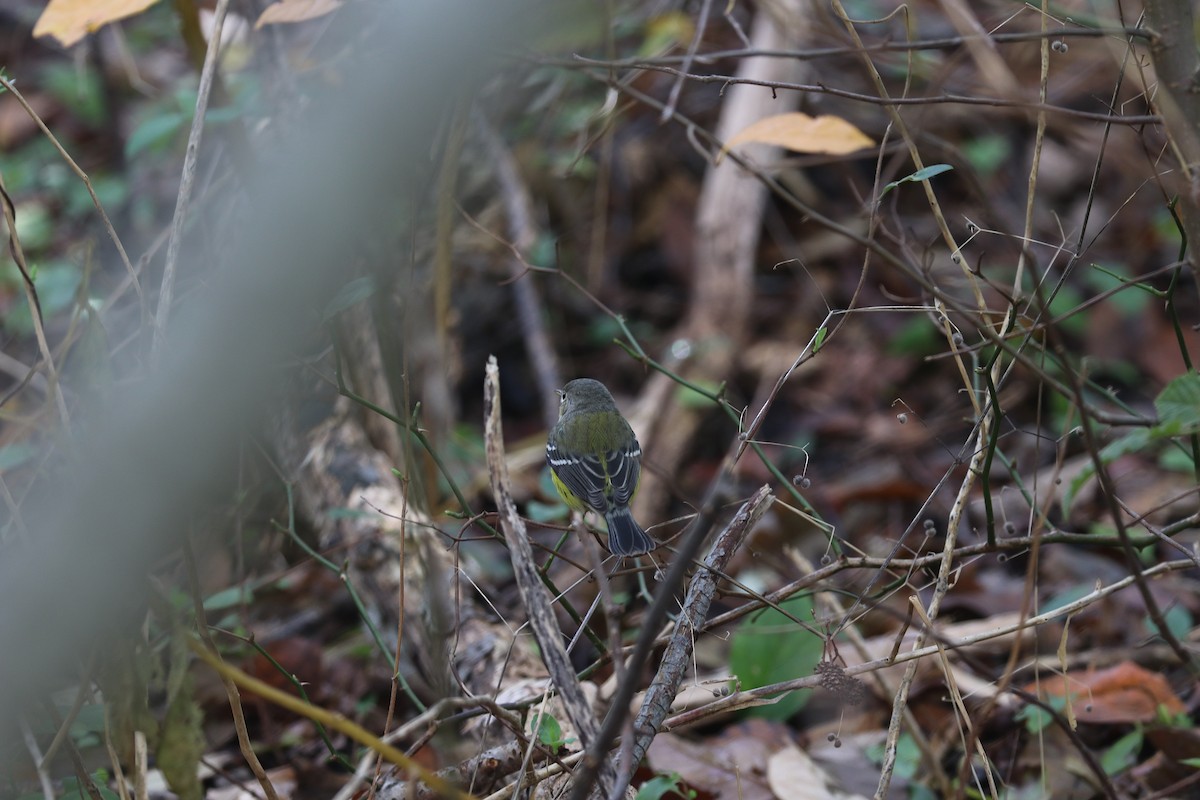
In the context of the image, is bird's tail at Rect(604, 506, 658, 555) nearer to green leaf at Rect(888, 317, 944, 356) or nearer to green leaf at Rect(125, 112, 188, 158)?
green leaf at Rect(125, 112, 188, 158)

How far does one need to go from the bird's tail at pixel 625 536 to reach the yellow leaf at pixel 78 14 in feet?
6.65

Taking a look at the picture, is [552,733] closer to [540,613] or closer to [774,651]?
[540,613]

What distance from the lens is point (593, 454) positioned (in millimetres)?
4035

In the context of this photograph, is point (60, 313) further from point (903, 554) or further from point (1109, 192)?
point (1109, 192)

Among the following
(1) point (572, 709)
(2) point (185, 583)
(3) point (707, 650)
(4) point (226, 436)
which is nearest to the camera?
(4) point (226, 436)

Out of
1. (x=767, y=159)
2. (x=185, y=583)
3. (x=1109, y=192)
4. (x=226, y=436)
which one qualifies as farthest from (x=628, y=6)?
(x=226, y=436)

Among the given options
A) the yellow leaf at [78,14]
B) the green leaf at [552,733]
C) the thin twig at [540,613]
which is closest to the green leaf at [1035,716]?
the green leaf at [552,733]

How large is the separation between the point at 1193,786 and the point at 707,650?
176 cm

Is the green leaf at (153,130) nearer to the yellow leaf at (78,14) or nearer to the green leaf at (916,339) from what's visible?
the yellow leaf at (78,14)

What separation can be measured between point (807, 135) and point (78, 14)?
2.06m

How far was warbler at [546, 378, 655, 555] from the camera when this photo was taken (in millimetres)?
3719

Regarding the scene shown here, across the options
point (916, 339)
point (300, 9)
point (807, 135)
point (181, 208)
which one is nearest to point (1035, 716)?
point (807, 135)

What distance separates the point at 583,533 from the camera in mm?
1723

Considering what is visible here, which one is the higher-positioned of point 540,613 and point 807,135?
point 807,135
